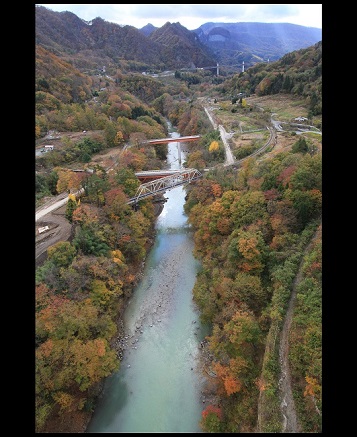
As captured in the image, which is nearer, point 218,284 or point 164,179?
point 218,284

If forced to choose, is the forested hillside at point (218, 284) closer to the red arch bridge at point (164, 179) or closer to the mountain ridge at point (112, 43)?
the red arch bridge at point (164, 179)

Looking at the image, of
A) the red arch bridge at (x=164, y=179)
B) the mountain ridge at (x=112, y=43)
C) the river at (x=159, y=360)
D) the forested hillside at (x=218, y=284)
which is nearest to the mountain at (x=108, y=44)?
the mountain ridge at (x=112, y=43)

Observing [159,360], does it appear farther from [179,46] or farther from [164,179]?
[179,46]

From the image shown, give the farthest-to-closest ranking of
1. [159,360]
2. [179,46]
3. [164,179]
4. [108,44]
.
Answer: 1. [179,46]
2. [108,44]
3. [164,179]
4. [159,360]

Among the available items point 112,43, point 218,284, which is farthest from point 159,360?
point 112,43

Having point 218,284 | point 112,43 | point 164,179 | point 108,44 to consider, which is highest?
point 112,43

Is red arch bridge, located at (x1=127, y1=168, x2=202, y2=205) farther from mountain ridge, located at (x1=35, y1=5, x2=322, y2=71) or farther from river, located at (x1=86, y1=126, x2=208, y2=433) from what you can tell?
mountain ridge, located at (x1=35, y1=5, x2=322, y2=71)

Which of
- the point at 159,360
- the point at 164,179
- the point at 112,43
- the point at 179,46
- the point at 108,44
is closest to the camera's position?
the point at 159,360
